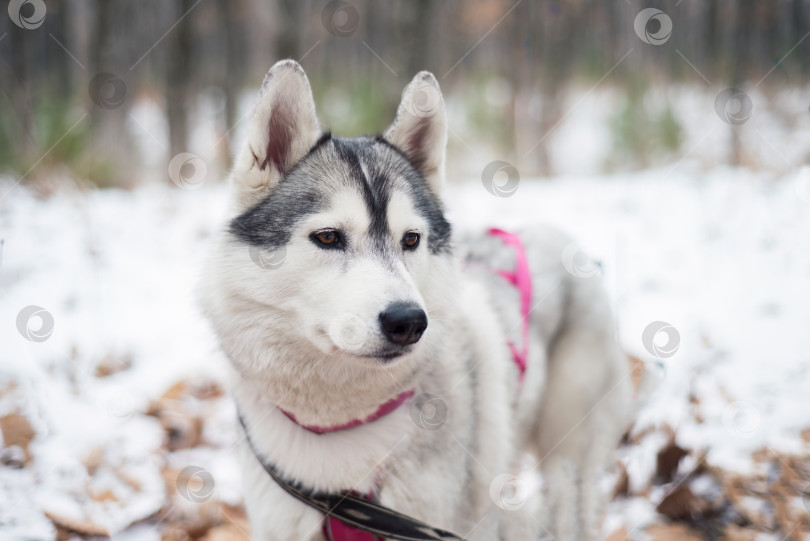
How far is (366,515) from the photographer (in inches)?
77.7

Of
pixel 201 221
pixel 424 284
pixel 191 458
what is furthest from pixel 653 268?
pixel 201 221

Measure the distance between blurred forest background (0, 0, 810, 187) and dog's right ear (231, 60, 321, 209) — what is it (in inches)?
87.2

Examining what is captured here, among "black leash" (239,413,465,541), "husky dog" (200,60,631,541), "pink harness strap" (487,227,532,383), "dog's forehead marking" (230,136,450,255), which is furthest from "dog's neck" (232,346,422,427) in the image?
"pink harness strap" (487,227,532,383)

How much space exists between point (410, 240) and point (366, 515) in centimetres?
105

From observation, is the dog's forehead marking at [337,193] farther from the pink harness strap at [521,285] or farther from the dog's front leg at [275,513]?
the dog's front leg at [275,513]

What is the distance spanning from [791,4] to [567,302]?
14.4 m

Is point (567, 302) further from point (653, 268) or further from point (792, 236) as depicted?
point (792, 236)

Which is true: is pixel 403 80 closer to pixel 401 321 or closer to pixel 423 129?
pixel 423 129

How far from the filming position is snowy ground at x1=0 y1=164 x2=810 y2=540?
2652mm

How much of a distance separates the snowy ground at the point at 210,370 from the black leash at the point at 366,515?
715 millimetres

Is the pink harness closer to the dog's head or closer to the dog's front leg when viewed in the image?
the dog's front leg

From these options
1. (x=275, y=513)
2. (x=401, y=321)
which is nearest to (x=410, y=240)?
(x=401, y=321)

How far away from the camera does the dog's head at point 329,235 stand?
1.81m

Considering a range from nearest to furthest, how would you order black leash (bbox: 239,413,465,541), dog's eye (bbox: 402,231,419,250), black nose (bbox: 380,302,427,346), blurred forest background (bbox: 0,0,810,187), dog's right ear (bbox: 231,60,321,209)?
black nose (bbox: 380,302,427,346) → black leash (bbox: 239,413,465,541) → dog's right ear (bbox: 231,60,321,209) → dog's eye (bbox: 402,231,419,250) → blurred forest background (bbox: 0,0,810,187)
